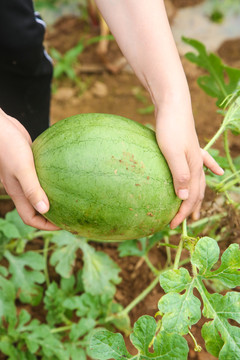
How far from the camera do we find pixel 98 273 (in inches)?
89.6

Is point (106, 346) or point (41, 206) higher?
point (41, 206)

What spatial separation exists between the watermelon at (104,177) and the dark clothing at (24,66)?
3.20ft

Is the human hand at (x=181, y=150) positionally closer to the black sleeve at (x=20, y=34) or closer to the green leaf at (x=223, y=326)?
the green leaf at (x=223, y=326)

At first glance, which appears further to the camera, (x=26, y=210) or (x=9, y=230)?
(x=9, y=230)

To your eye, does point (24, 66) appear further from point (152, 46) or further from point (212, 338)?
point (212, 338)

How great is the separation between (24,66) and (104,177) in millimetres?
1319

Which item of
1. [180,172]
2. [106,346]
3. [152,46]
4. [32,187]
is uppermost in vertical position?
[152,46]

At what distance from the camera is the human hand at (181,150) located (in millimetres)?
1586

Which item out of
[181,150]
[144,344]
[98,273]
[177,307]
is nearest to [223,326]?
[177,307]

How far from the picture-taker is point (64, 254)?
7.43 feet

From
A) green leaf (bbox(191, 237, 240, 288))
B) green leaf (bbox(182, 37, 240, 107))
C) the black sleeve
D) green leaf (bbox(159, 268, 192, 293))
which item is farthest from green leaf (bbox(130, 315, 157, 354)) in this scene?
the black sleeve

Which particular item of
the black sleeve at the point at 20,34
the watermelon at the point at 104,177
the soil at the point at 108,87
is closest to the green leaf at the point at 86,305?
the watermelon at the point at 104,177

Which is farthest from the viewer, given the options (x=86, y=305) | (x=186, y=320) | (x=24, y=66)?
(x=24, y=66)

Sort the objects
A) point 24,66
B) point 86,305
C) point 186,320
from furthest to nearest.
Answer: point 24,66 → point 86,305 → point 186,320
